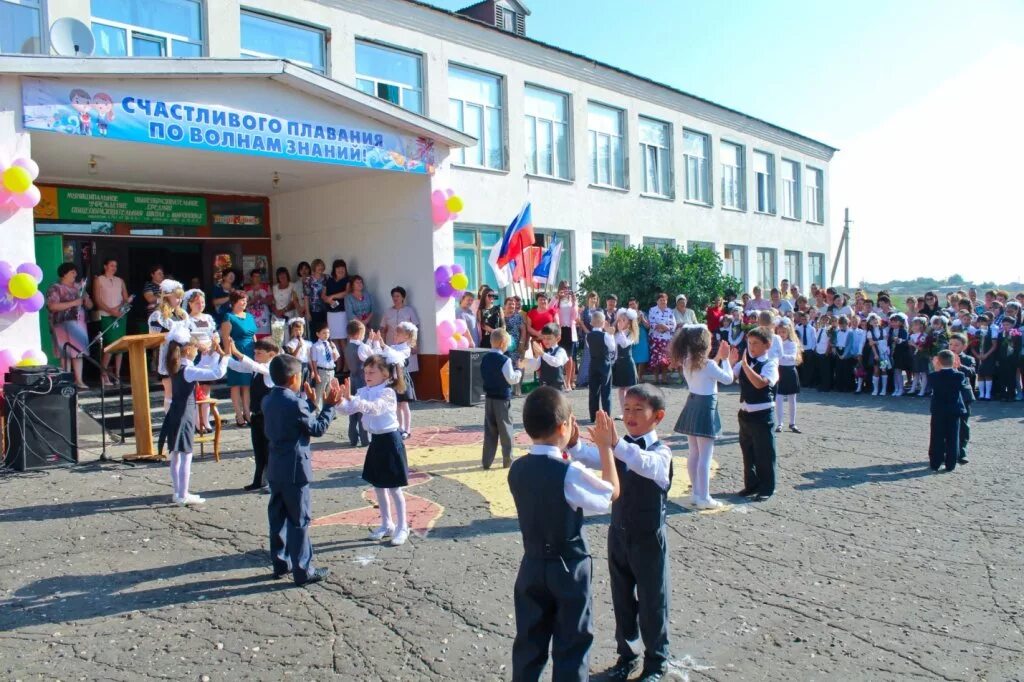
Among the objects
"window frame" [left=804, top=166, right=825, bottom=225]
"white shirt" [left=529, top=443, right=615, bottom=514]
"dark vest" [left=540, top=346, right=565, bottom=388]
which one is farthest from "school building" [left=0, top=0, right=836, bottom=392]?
"window frame" [left=804, top=166, right=825, bottom=225]

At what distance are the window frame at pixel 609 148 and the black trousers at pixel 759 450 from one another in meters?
15.0

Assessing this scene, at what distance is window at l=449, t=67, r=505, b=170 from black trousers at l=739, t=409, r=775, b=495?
12285 mm

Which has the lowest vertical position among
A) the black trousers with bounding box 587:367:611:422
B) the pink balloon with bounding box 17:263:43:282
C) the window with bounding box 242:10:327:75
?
the black trousers with bounding box 587:367:611:422

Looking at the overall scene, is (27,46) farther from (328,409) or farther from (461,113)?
(328,409)

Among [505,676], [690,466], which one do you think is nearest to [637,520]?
[505,676]

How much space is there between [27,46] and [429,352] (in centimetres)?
793

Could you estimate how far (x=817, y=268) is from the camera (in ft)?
111

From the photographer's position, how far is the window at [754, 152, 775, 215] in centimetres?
2948

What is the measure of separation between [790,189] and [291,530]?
97.1 ft

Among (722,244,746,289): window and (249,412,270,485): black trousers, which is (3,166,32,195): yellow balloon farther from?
(722,244,746,289): window

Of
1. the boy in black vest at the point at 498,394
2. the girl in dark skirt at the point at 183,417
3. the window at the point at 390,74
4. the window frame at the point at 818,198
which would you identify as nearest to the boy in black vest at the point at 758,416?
the boy in black vest at the point at 498,394

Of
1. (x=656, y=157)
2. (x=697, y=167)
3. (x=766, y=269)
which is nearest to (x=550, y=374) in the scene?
(x=656, y=157)

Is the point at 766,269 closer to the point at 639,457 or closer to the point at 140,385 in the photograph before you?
the point at 140,385

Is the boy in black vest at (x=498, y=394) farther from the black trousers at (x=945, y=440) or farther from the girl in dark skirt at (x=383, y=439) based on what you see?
the black trousers at (x=945, y=440)
